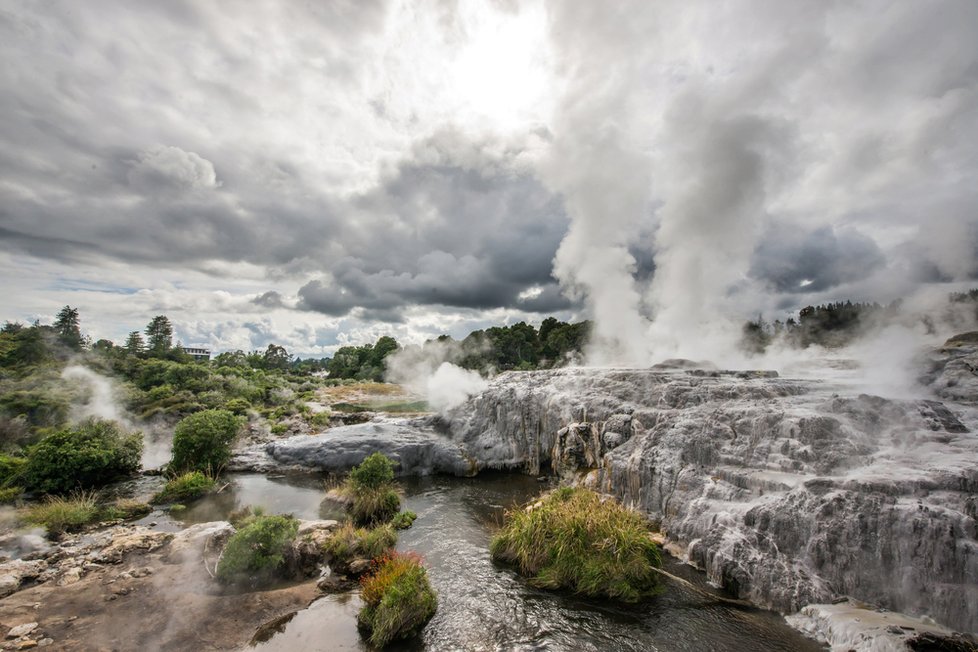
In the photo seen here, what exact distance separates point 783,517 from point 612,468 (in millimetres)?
7677

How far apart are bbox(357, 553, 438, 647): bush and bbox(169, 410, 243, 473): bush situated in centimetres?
1804

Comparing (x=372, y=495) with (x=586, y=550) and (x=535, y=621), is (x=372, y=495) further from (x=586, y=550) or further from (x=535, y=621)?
(x=586, y=550)

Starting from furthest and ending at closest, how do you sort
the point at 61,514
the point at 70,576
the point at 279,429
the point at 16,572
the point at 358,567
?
the point at 279,429 < the point at 61,514 < the point at 358,567 < the point at 70,576 < the point at 16,572

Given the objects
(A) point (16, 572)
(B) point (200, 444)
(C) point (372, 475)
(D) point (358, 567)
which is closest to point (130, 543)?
(A) point (16, 572)

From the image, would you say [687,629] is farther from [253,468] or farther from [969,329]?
[969,329]

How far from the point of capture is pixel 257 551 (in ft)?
45.5

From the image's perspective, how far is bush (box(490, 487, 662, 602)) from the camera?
1320 centimetres

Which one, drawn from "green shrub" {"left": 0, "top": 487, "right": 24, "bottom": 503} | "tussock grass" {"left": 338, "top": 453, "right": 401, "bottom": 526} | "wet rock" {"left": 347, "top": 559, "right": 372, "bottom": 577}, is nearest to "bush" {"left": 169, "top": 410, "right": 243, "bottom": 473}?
"green shrub" {"left": 0, "top": 487, "right": 24, "bottom": 503}

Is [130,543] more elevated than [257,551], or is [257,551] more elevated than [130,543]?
[257,551]

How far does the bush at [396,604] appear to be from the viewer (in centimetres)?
1104

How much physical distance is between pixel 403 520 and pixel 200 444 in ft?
48.1

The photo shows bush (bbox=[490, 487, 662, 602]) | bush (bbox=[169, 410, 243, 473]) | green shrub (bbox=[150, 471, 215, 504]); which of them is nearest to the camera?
bush (bbox=[490, 487, 662, 602])

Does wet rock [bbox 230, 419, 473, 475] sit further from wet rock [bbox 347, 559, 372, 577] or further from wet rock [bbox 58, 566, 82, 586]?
wet rock [bbox 58, 566, 82, 586]

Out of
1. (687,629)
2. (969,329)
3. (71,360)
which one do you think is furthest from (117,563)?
(71,360)
